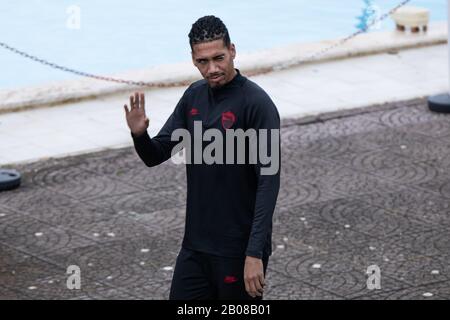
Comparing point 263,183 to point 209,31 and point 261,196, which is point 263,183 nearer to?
point 261,196

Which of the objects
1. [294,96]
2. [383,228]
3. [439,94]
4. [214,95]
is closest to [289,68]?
[294,96]

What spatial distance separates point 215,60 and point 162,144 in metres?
0.61

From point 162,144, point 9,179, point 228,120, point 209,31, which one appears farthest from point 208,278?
point 9,179

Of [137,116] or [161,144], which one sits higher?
[137,116]

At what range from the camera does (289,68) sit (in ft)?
54.2

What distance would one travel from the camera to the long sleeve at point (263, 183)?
7.10m

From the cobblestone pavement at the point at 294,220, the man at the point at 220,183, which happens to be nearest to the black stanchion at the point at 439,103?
the cobblestone pavement at the point at 294,220

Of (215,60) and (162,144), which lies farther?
(162,144)

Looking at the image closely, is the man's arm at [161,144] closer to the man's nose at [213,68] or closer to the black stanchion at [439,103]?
the man's nose at [213,68]

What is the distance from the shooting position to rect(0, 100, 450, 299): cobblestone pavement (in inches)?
390

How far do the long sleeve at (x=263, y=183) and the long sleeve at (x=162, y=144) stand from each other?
48cm

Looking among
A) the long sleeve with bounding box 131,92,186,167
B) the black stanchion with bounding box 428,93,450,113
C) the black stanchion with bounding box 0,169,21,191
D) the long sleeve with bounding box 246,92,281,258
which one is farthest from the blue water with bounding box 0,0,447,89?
the long sleeve with bounding box 246,92,281,258

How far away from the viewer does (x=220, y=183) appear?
7.23 meters

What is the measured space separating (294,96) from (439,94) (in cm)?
166
